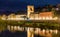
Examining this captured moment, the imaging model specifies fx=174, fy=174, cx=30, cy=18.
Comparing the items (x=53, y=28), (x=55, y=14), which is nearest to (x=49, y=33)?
(x=53, y=28)

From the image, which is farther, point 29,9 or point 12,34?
point 29,9

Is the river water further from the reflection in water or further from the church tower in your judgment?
the church tower

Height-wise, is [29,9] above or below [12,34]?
above

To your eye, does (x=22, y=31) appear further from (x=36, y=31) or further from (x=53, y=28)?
(x=53, y=28)

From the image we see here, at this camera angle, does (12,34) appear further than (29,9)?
No

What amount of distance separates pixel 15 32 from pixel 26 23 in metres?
0.27

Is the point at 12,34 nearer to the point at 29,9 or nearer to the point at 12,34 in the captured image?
the point at 12,34

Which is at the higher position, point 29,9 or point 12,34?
point 29,9

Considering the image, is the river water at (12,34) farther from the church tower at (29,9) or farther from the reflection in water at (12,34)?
the church tower at (29,9)

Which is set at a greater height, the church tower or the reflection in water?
the church tower

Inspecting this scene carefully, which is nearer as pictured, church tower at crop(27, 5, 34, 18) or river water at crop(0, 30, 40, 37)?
Answer: river water at crop(0, 30, 40, 37)

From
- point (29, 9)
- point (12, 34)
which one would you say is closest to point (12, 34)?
point (12, 34)

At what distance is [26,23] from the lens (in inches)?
130

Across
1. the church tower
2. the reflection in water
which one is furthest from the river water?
the church tower
